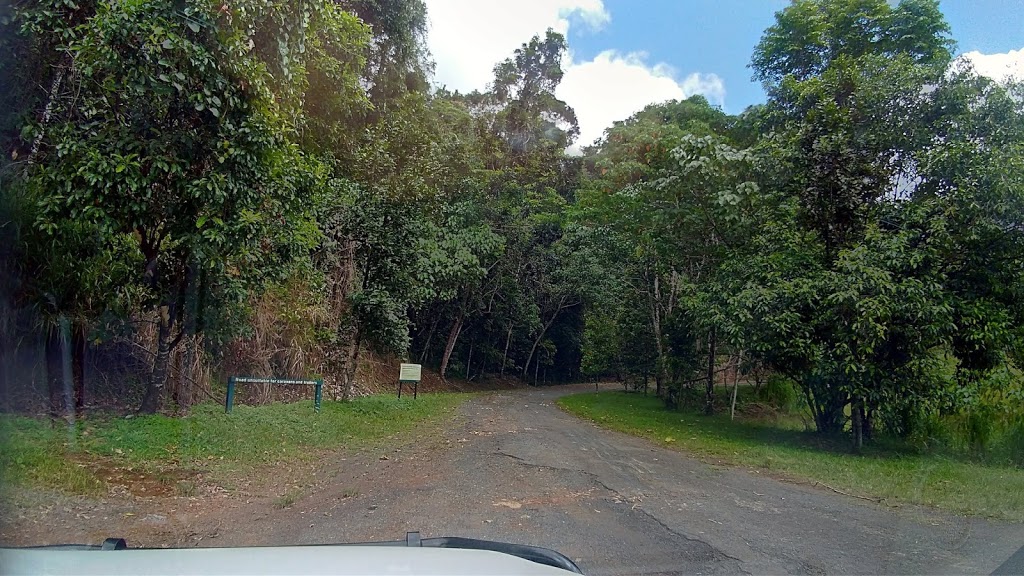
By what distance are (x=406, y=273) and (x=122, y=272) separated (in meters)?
6.03

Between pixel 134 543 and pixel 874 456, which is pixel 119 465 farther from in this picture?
pixel 874 456

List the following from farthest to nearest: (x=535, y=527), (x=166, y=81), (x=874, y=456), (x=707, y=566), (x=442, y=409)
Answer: (x=442, y=409), (x=874, y=456), (x=166, y=81), (x=535, y=527), (x=707, y=566)

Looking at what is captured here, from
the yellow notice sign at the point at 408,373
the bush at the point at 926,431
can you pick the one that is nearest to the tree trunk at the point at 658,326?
the yellow notice sign at the point at 408,373

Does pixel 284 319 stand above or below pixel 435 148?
below

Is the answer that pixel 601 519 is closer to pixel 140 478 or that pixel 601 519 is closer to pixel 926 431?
pixel 140 478

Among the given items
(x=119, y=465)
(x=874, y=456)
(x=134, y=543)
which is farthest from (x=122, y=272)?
(x=874, y=456)

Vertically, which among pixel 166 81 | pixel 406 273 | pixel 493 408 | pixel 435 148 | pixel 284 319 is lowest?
pixel 493 408

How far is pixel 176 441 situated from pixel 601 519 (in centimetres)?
554

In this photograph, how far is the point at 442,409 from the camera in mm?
17516

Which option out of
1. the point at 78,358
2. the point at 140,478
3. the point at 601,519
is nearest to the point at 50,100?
the point at 78,358

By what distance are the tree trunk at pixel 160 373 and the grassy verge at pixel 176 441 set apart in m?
0.40

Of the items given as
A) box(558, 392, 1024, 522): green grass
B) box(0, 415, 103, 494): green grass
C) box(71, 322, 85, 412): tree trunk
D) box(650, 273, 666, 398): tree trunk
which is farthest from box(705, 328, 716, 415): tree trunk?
box(0, 415, 103, 494): green grass

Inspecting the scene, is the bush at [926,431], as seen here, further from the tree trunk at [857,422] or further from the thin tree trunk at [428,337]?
the thin tree trunk at [428,337]

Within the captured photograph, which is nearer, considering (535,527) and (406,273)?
(535,527)
